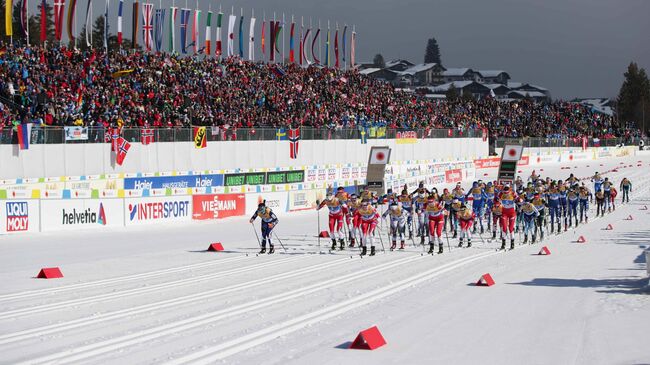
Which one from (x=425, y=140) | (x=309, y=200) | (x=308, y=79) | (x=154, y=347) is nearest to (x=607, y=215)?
(x=309, y=200)

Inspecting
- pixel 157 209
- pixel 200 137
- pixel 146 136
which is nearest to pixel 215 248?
pixel 157 209

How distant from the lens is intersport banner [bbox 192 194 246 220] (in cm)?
3666

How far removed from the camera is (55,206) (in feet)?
99.7

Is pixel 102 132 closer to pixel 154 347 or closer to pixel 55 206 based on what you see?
pixel 55 206

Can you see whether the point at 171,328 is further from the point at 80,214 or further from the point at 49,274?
the point at 80,214

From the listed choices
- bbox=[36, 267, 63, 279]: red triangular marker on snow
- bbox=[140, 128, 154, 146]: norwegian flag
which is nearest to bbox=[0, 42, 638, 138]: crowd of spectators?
bbox=[140, 128, 154, 146]: norwegian flag

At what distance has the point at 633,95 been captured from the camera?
178 meters

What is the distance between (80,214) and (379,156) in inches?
686

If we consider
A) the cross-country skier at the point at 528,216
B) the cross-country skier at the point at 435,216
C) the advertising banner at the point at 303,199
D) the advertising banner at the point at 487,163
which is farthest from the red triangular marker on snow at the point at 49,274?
the advertising banner at the point at 487,163

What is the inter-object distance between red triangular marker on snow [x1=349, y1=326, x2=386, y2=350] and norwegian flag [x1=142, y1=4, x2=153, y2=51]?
4244cm

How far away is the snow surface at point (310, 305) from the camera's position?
12.5 m

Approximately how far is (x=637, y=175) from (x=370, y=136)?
27.7m

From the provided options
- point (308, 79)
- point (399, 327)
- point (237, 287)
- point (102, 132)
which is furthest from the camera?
point (308, 79)

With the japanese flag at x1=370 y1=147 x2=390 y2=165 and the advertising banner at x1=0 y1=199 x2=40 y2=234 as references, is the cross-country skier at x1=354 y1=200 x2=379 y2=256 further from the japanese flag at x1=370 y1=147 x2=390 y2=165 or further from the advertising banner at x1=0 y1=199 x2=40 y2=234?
the japanese flag at x1=370 y1=147 x2=390 y2=165
